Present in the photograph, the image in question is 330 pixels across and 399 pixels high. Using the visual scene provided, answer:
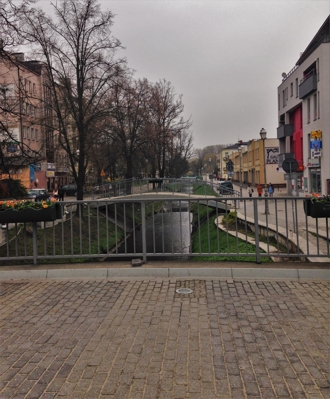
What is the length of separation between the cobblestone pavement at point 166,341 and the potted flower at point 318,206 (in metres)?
1.18

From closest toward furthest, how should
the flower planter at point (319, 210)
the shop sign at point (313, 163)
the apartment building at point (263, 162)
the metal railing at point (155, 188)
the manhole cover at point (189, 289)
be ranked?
the manhole cover at point (189, 289) < the flower planter at point (319, 210) < the metal railing at point (155, 188) < the shop sign at point (313, 163) < the apartment building at point (263, 162)

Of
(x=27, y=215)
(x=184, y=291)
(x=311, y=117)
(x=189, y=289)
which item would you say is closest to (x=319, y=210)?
(x=189, y=289)

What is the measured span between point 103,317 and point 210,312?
135 cm

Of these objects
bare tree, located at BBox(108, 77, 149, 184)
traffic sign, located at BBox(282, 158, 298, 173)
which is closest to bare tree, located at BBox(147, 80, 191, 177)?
bare tree, located at BBox(108, 77, 149, 184)

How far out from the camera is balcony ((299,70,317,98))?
112 ft

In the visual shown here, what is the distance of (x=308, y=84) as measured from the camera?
35375 millimetres

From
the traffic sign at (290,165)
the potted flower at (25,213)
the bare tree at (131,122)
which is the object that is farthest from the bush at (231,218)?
the bare tree at (131,122)

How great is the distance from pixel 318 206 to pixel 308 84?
32.5 meters

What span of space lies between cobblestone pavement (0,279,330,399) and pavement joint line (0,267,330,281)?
27 cm

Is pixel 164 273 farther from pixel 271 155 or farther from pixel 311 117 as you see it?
pixel 271 155

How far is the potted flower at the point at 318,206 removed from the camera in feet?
21.5

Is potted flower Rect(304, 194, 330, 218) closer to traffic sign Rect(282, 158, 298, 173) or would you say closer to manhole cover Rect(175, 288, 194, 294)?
manhole cover Rect(175, 288, 194, 294)

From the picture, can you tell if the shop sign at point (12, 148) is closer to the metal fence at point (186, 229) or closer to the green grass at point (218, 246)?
the metal fence at point (186, 229)

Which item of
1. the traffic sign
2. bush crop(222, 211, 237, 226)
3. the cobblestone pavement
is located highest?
the traffic sign
